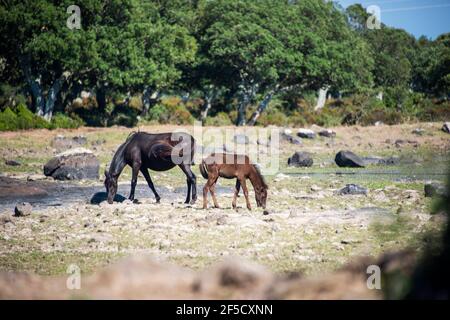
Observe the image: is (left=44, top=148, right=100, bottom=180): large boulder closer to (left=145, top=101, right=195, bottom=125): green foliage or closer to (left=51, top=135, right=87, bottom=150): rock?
(left=51, top=135, right=87, bottom=150): rock

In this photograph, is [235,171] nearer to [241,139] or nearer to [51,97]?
[241,139]

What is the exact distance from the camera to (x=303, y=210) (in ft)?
54.6

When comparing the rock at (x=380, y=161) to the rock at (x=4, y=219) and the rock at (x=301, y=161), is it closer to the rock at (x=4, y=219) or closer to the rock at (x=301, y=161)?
the rock at (x=301, y=161)

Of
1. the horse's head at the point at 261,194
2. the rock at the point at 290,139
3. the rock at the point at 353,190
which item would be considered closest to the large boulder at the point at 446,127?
the rock at the point at 290,139

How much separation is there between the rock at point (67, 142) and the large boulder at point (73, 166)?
9.89 meters

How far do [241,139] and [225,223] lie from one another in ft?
79.4

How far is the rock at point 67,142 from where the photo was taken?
116ft

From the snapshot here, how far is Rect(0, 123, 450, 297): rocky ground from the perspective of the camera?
1088 cm

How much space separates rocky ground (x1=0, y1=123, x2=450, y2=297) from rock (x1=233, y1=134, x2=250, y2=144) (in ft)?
39.1

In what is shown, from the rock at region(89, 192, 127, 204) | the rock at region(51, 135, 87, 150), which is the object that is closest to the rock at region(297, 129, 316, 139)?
the rock at region(51, 135, 87, 150)

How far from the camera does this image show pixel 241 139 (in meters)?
38.4

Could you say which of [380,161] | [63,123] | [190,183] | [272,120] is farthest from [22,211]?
[272,120]
